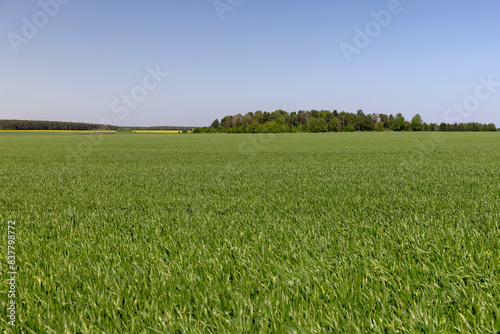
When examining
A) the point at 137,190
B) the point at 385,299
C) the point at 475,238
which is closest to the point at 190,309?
the point at 385,299

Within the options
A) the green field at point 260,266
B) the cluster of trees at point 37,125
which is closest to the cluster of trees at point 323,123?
the cluster of trees at point 37,125

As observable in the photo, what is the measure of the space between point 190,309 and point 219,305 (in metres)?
0.26

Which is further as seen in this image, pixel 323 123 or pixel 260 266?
pixel 323 123

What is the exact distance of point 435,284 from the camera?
3.14 metres

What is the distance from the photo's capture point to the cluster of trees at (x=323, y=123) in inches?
5527

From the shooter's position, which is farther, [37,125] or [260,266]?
[37,125]

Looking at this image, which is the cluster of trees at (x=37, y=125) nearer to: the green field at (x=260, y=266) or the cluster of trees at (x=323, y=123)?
the cluster of trees at (x=323, y=123)

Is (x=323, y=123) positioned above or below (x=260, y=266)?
above

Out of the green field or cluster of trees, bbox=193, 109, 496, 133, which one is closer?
the green field

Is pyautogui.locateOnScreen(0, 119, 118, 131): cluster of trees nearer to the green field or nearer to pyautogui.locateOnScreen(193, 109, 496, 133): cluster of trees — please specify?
pyautogui.locateOnScreen(193, 109, 496, 133): cluster of trees

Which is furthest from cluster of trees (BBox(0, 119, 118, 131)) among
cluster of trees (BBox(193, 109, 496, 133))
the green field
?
the green field

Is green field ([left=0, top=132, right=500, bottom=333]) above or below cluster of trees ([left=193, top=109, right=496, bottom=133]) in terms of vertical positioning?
below

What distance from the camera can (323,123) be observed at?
480 ft

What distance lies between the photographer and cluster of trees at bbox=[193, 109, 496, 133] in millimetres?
140375
